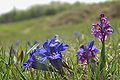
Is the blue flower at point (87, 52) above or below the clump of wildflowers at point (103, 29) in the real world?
below

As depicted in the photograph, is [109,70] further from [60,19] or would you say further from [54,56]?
[60,19]

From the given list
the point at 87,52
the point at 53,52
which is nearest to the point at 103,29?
the point at 87,52

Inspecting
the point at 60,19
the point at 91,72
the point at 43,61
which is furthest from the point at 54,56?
the point at 60,19

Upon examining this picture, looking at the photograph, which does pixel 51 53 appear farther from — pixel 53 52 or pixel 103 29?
pixel 103 29

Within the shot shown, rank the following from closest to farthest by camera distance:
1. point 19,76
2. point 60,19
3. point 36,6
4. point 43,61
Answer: point 43,61, point 19,76, point 60,19, point 36,6

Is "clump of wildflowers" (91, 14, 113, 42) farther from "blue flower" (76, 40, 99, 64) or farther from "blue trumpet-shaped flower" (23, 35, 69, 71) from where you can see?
"blue trumpet-shaped flower" (23, 35, 69, 71)

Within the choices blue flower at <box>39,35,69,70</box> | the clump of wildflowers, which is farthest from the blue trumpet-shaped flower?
the clump of wildflowers

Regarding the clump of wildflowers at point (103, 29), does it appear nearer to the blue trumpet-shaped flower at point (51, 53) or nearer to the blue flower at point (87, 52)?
the blue flower at point (87, 52)

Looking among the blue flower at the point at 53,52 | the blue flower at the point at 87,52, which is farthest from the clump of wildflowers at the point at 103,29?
the blue flower at the point at 53,52
